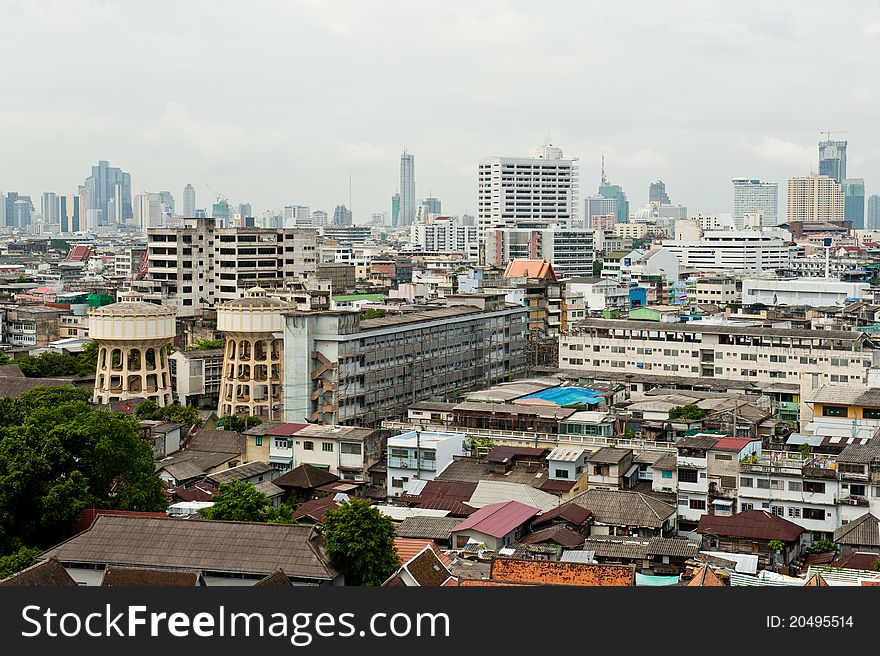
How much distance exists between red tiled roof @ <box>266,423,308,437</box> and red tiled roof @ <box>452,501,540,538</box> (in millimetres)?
5139

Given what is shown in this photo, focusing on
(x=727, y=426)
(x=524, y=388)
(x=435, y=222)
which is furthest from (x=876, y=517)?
(x=435, y=222)

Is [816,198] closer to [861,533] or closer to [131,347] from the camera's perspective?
[131,347]

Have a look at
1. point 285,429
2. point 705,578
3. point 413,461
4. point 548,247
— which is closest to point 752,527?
point 705,578

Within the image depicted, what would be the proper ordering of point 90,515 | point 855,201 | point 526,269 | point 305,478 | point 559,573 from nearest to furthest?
point 559,573, point 90,515, point 305,478, point 526,269, point 855,201

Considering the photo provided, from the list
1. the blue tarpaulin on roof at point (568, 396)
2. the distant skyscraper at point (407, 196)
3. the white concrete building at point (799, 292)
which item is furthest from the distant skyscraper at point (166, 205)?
the blue tarpaulin on roof at point (568, 396)

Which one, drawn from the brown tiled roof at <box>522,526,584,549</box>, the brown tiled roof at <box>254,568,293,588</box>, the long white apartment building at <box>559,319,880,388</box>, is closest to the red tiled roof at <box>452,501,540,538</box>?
the brown tiled roof at <box>522,526,584,549</box>

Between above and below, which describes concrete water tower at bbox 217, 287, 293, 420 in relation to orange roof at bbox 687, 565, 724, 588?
above

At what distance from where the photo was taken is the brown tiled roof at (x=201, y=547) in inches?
561

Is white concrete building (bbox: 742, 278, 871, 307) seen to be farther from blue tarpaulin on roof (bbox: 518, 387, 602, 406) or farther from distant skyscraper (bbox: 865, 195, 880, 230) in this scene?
distant skyscraper (bbox: 865, 195, 880, 230)

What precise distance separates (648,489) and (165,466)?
836 centimetres

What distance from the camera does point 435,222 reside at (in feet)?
369

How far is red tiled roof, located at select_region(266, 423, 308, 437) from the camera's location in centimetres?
2181

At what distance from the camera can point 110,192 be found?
187 m

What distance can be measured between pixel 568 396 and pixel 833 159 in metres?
157
